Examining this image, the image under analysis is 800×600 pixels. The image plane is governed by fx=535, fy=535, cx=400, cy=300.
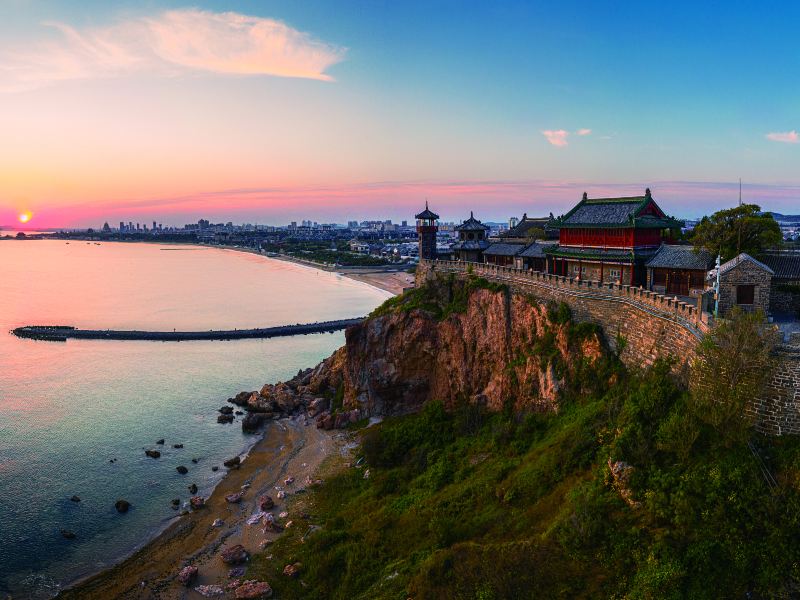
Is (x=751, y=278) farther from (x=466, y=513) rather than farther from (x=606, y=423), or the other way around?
(x=466, y=513)

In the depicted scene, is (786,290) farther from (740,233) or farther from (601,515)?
(601,515)

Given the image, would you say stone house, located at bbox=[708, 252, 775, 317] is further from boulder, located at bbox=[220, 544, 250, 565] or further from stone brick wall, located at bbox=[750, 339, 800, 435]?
boulder, located at bbox=[220, 544, 250, 565]

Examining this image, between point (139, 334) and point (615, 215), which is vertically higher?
point (615, 215)

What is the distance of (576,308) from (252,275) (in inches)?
6102

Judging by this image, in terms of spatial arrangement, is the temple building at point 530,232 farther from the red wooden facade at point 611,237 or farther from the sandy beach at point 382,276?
the sandy beach at point 382,276

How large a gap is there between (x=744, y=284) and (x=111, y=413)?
2123 inches

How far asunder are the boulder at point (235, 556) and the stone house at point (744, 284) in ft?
93.2

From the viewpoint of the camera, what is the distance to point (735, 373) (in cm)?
1945

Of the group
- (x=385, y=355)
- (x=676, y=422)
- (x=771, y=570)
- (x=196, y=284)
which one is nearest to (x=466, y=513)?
(x=676, y=422)

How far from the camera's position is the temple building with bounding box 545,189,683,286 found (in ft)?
121

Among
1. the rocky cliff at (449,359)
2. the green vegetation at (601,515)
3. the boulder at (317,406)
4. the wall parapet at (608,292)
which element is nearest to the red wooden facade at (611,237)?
the wall parapet at (608,292)

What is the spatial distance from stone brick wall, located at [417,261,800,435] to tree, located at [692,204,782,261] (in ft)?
23.3

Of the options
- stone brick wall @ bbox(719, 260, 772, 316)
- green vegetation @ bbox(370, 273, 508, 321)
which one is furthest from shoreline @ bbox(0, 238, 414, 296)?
stone brick wall @ bbox(719, 260, 772, 316)

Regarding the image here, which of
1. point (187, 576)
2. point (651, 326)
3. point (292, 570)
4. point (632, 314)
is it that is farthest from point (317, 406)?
point (651, 326)
